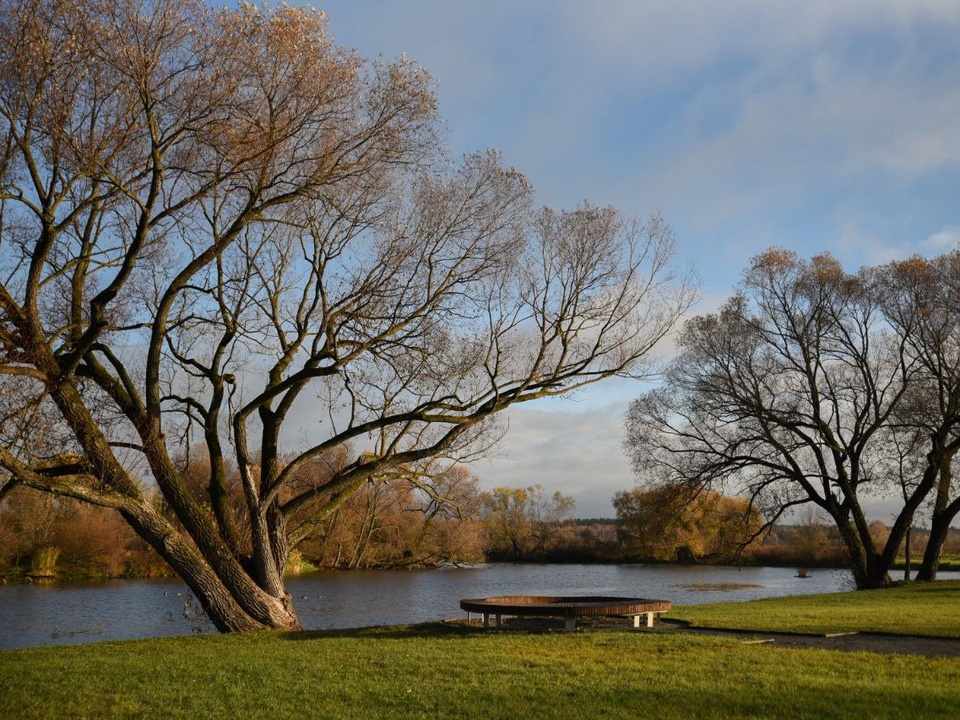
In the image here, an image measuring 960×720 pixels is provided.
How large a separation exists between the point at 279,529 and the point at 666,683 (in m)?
9.26

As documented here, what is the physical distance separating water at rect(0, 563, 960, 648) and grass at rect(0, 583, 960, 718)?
989 cm

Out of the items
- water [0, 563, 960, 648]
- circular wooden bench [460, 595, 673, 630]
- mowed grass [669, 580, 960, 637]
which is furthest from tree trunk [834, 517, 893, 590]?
circular wooden bench [460, 595, 673, 630]

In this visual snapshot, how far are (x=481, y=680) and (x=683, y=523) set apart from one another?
37.2 meters

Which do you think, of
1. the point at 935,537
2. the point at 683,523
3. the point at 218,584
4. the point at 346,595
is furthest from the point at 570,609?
the point at 683,523

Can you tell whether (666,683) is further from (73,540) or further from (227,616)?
(73,540)

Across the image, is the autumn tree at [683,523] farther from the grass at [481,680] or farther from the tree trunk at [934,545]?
the grass at [481,680]

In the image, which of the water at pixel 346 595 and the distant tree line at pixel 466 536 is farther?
the distant tree line at pixel 466 536

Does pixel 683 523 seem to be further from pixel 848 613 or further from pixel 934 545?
pixel 848 613

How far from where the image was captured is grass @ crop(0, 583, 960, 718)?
24.6ft

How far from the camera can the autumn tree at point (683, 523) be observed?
94.7ft

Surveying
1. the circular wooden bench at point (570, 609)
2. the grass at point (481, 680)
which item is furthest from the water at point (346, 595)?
the grass at point (481, 680)

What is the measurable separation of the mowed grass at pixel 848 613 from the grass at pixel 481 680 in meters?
3.17

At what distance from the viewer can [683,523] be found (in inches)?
1731

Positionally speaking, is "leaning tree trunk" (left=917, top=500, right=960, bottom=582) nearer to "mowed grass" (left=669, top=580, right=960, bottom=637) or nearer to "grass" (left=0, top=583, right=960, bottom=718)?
"mowed grass" (left=669, top=580, right=960, bottom=637)
